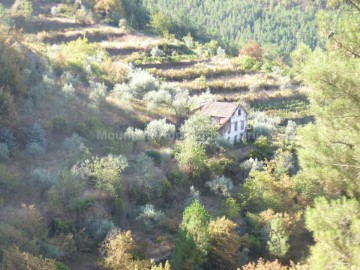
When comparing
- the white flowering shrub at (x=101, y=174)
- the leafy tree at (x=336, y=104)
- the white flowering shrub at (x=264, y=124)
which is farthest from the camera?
the white flowering shrub at (x=264, y=124)

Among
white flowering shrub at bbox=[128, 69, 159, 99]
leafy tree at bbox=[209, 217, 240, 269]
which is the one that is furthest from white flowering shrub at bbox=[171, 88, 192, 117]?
leafy tree at bbox=[209, 217, 240, 269]

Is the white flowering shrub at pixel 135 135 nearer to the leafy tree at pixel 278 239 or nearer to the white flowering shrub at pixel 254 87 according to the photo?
the leafy tree at pixel 278 239

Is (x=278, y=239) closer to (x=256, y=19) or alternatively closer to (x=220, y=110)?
(x=220, y=110)

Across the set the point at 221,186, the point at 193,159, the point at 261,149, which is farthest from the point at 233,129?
the point at 221,186

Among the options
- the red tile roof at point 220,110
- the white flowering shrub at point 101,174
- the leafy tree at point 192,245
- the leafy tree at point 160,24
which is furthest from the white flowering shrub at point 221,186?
the leafy tree at point 160,24

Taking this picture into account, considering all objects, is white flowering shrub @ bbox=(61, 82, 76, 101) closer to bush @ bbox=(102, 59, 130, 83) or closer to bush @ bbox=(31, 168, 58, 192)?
bush @ bbox=(102, 59, 130, 83)

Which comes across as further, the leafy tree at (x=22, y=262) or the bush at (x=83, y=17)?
the bush at (x=83, y=17)

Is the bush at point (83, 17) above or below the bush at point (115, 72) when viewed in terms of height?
above
